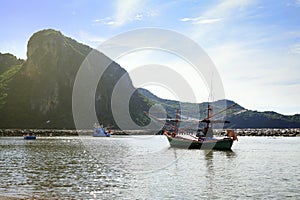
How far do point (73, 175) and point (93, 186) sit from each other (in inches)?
259

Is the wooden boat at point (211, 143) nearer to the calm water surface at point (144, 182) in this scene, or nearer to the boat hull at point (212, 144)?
the boat hull at point (212, 144)

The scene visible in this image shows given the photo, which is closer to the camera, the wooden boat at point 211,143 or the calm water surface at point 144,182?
the calm water surface at point 144,182

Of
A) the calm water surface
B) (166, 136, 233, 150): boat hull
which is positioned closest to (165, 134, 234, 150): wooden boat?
(166, 136, 233, 150): boat hull

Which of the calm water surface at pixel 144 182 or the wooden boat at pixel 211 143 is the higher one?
the wooden boat at pixel 211 143

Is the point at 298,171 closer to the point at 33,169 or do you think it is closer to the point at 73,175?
the point at 73,175

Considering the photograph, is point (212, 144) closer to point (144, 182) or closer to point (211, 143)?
point (211, 143)

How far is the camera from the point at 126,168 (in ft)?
134

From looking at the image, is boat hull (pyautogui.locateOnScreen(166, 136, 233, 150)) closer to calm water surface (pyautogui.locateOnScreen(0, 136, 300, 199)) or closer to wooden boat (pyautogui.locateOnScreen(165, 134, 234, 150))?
wooden boat (pyautogui.locateOnScreen(165, 134, 234, 150))


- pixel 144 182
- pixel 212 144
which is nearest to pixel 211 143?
pixel 212 144

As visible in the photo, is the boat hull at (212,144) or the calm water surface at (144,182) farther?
the boat hull at (212,144)

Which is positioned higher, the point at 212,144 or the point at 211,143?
the point at 211,143

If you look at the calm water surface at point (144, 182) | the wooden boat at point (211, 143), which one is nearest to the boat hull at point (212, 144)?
the wooden boat at point (211, 143)

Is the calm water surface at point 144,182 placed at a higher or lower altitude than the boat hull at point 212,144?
lower

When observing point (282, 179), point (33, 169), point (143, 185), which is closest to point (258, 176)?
point (282, 179)
